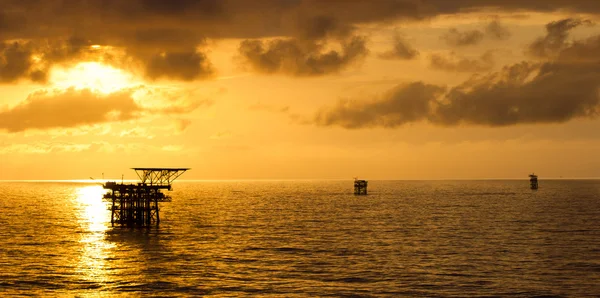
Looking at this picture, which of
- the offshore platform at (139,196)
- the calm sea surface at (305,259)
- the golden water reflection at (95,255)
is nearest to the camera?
the calm sea surface at (305,259)

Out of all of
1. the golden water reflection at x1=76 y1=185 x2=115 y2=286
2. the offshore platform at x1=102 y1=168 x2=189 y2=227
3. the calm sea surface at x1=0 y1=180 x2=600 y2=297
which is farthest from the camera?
the offshore platform at x1=102 y1=168 x2=189 y2=227

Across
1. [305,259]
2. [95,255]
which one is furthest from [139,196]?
[305,259]

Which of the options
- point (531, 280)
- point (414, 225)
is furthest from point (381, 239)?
point (531, 280)

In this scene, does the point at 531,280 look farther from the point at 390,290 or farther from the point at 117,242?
the point at 117,242

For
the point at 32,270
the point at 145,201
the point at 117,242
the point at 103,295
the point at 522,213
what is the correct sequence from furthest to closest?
the point at 522,213
the point at 145,201
the point at 117,242
the point at 32,270
the point at 103,295

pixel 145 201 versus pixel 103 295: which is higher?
pixel 145 201

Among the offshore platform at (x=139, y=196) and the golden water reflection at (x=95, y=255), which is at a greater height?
the offshore platform at (x=139, y=196)

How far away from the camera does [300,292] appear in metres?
54.7

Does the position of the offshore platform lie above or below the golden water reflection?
above

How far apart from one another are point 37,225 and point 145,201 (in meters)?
27.2

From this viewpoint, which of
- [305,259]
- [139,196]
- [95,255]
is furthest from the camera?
[139,196]

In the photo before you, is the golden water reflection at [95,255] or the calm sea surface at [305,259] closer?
the calm sea surface at [305,259]

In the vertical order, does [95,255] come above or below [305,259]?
above

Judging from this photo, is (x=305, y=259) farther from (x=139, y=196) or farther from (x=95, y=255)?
(x=139, y=196)
